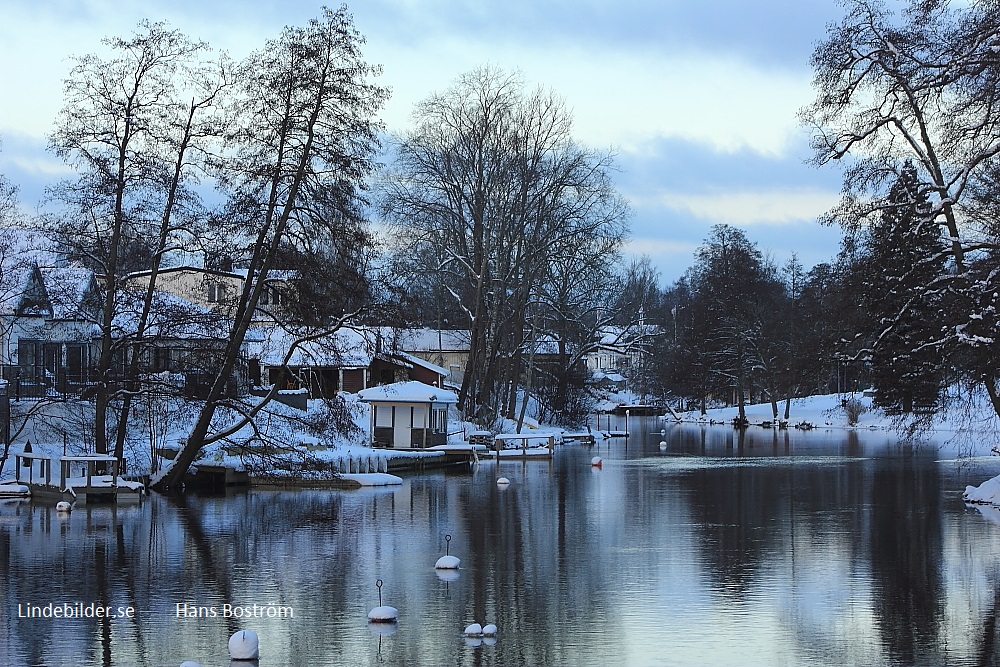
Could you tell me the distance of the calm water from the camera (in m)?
12.3

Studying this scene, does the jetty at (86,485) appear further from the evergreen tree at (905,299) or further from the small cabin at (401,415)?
the evergreen tree at (905,299)

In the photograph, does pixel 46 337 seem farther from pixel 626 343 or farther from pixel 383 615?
pixel 626 343

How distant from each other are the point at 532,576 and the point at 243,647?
20.1ft

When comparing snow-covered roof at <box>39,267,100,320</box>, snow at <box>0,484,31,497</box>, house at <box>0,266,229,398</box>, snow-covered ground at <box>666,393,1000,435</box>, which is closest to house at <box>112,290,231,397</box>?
house at <box>0,266,229,398</box>

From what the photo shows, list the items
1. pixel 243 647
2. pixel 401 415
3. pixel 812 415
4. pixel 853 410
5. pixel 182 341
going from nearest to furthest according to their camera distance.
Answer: pixel 243 647, pixel 182 341, pixel 401 415, pixel 853 410, pixel 812 415

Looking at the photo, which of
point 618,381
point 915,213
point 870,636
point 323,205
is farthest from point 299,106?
point 618,381

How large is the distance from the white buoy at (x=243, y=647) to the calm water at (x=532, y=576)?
0.12 m

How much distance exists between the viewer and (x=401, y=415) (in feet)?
147

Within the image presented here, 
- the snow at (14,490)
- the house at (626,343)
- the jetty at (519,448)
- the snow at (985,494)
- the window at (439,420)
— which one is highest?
the house at (626,343)

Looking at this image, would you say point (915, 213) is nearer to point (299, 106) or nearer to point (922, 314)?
point (922, 314)

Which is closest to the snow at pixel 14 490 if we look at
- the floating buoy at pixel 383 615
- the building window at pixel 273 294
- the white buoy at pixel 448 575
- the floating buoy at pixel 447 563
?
the building window at pixel 273 294

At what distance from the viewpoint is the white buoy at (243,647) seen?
11.7 metres

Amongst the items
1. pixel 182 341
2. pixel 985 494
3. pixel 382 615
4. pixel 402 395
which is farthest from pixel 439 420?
pixel 382 615

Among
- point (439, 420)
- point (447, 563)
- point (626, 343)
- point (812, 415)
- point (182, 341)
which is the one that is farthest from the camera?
point (812, 415)
